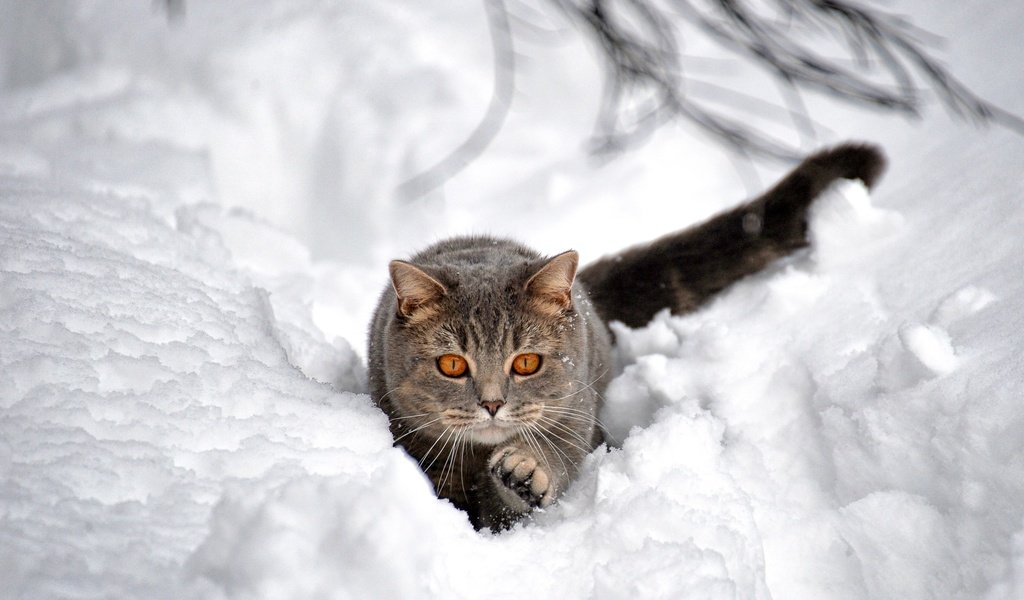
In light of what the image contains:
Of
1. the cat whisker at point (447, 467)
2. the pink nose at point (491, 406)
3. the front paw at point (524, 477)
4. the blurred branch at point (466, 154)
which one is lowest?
the blurred branch at point (466, 154)

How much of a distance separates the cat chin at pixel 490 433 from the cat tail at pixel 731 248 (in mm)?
939

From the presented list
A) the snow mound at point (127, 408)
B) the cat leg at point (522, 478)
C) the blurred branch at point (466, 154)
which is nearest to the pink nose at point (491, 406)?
Answer: the cat leg at point (522, 478)

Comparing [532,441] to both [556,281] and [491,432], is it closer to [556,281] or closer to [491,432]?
[491,432]

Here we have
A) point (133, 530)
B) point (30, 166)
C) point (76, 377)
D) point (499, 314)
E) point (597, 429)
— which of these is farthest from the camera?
point (30, 166)

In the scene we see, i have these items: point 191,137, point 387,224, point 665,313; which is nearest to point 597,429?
point 665,313

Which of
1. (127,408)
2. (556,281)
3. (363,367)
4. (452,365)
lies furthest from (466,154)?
(127,408)

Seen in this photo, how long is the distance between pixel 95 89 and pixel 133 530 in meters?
3.85

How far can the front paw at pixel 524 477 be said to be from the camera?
82.3 inches

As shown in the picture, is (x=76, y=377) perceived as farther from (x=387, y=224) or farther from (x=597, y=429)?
(x=387, y=224)

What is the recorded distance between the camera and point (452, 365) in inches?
90.5

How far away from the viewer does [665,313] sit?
3018mm

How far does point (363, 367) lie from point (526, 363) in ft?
3.10

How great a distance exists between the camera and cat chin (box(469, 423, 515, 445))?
2.26 meters

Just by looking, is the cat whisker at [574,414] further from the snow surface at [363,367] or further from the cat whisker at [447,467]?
the cat whisker at [447,467]
